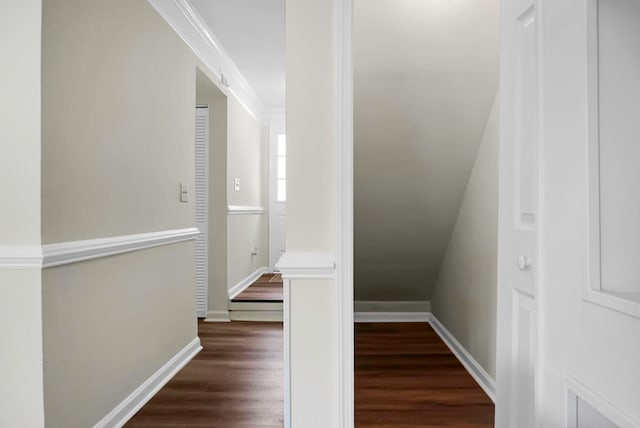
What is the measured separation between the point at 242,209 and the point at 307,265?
335 centimetres

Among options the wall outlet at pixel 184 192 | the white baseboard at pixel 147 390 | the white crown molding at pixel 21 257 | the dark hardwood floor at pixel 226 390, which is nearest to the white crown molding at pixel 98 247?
the white crown molding at pixel 21 257

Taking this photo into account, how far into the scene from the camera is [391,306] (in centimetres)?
400

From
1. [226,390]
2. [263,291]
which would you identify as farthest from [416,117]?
[263,291]

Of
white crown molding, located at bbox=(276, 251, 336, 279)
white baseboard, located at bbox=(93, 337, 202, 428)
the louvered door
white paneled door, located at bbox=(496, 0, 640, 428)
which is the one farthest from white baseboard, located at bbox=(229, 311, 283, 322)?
white paneled door, located at bbox=(496, 0, 640, 428)

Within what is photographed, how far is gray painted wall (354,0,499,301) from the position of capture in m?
2.27

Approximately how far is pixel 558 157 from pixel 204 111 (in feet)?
12.8

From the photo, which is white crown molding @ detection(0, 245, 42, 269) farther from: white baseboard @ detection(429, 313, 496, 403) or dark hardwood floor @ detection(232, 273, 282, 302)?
dark hardwood floor @ detection(232, 273, 282, 302)

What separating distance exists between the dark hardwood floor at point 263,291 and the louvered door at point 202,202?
0.35 m

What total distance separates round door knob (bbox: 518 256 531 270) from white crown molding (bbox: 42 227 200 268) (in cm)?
162

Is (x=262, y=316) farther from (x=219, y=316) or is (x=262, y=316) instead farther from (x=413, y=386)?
(x=413, y=386)

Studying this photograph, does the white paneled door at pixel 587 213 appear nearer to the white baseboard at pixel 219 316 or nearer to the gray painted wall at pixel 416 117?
the gray painted wall at pixel 416 117

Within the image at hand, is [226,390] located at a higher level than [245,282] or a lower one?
lower

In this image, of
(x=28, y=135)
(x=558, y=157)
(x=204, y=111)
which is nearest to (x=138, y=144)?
(x=28, y=135)

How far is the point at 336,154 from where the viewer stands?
152cm
